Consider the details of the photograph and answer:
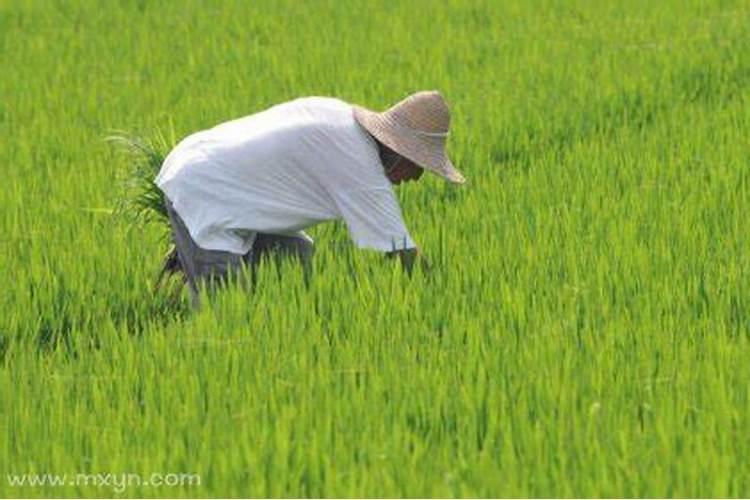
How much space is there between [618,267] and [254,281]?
102 centimetres

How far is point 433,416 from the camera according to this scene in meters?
3.97

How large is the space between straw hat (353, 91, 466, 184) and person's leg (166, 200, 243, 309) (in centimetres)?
53

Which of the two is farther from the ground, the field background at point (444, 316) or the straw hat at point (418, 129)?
the straw hat at point (418, 129)

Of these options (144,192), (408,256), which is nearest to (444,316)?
(408,256)

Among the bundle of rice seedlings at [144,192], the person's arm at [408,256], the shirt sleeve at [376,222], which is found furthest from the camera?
the bundle of rice seedlings at [144,192]

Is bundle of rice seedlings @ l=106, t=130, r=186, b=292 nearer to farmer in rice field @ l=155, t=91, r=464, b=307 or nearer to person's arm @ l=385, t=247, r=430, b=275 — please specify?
farmer in rice field @ l=155, t=91, r=464, b=307

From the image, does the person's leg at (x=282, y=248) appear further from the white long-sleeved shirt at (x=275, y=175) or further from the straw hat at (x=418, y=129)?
the straw hat at (x=418, y=129)

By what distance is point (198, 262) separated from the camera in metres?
5.10

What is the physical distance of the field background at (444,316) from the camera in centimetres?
373

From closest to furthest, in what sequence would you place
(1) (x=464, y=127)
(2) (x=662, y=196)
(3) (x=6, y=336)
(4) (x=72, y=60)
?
(3) (x=6, y=336) → (2) (x=662, y=196) → (1) (x=464, y=127) → (4) (x=72, y=60)

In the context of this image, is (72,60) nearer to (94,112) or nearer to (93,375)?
(94,112)

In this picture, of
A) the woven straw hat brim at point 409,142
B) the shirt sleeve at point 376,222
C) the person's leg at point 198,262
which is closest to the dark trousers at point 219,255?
the person's leg at point 198,262

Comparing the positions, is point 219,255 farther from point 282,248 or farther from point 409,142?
point 409,142

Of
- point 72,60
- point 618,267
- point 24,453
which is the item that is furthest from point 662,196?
point 72,60
